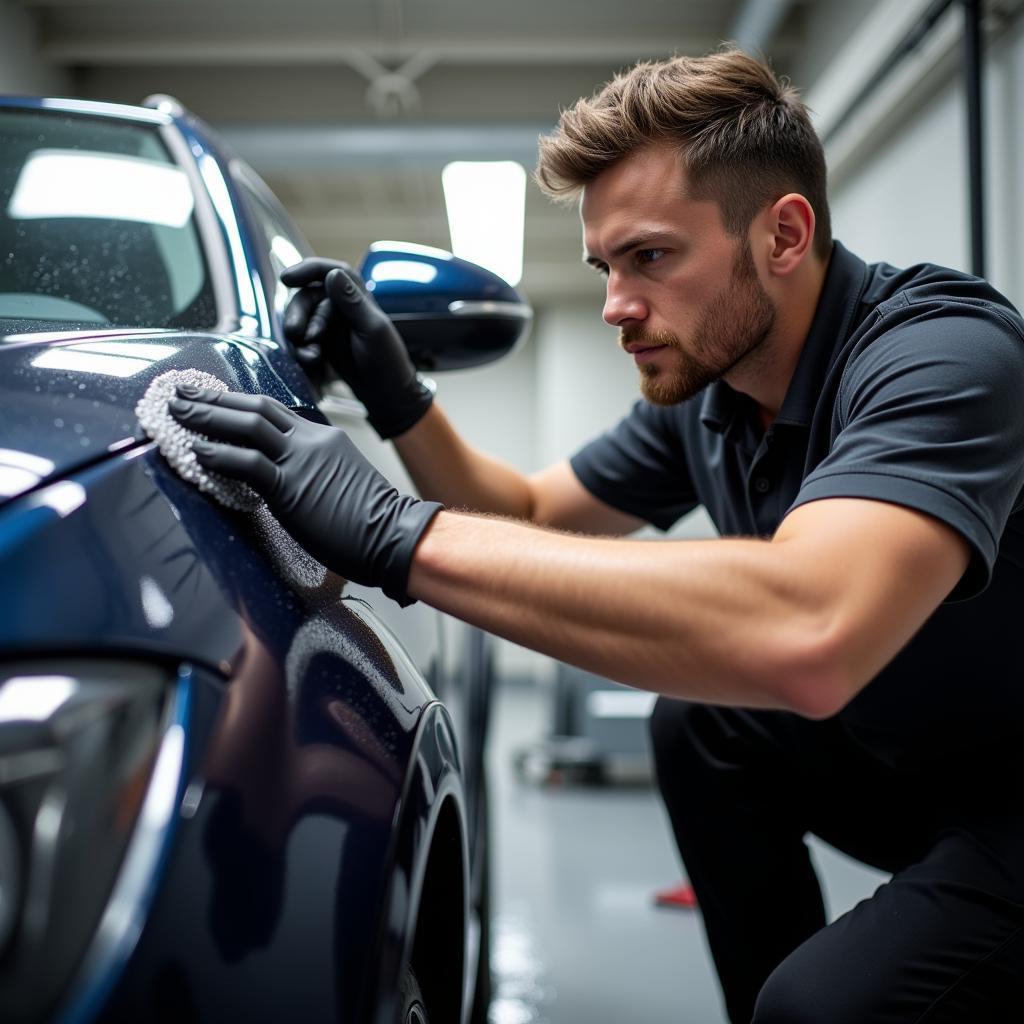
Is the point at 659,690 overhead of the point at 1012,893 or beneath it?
overhead

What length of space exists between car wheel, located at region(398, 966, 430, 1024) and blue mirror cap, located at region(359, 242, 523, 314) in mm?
837

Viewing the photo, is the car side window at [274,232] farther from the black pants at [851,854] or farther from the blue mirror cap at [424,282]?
the black pants at [851,854]

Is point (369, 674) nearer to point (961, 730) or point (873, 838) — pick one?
point (961, 730)

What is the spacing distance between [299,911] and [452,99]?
18.7 feet

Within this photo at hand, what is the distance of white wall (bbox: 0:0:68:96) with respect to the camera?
15.3ft

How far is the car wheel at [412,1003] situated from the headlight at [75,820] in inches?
9.6

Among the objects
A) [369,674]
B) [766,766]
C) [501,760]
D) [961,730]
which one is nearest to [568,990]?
[766,766]

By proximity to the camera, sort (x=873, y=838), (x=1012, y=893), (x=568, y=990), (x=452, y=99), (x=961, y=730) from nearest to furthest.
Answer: (x=1012, y=893) → (x=961, y=730) → (x=873, y=838) → (x=568, y=990) → (x=452, y=99)

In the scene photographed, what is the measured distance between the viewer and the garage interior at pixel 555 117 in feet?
8.22

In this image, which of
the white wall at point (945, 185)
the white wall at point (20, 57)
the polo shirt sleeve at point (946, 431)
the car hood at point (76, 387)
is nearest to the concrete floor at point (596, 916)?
the polo shirt sleeve at point (946, 431)

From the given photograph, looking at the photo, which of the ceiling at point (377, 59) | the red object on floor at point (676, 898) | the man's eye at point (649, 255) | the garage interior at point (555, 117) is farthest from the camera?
the ceiling at point (377, 59)

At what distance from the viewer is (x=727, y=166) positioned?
1.27 m

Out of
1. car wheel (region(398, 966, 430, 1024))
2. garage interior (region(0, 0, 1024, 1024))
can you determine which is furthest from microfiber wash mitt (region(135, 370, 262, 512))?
garage interior (region(0, 0, 1024, 1024))

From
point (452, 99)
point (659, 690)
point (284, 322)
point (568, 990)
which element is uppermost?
point (452, 99)
